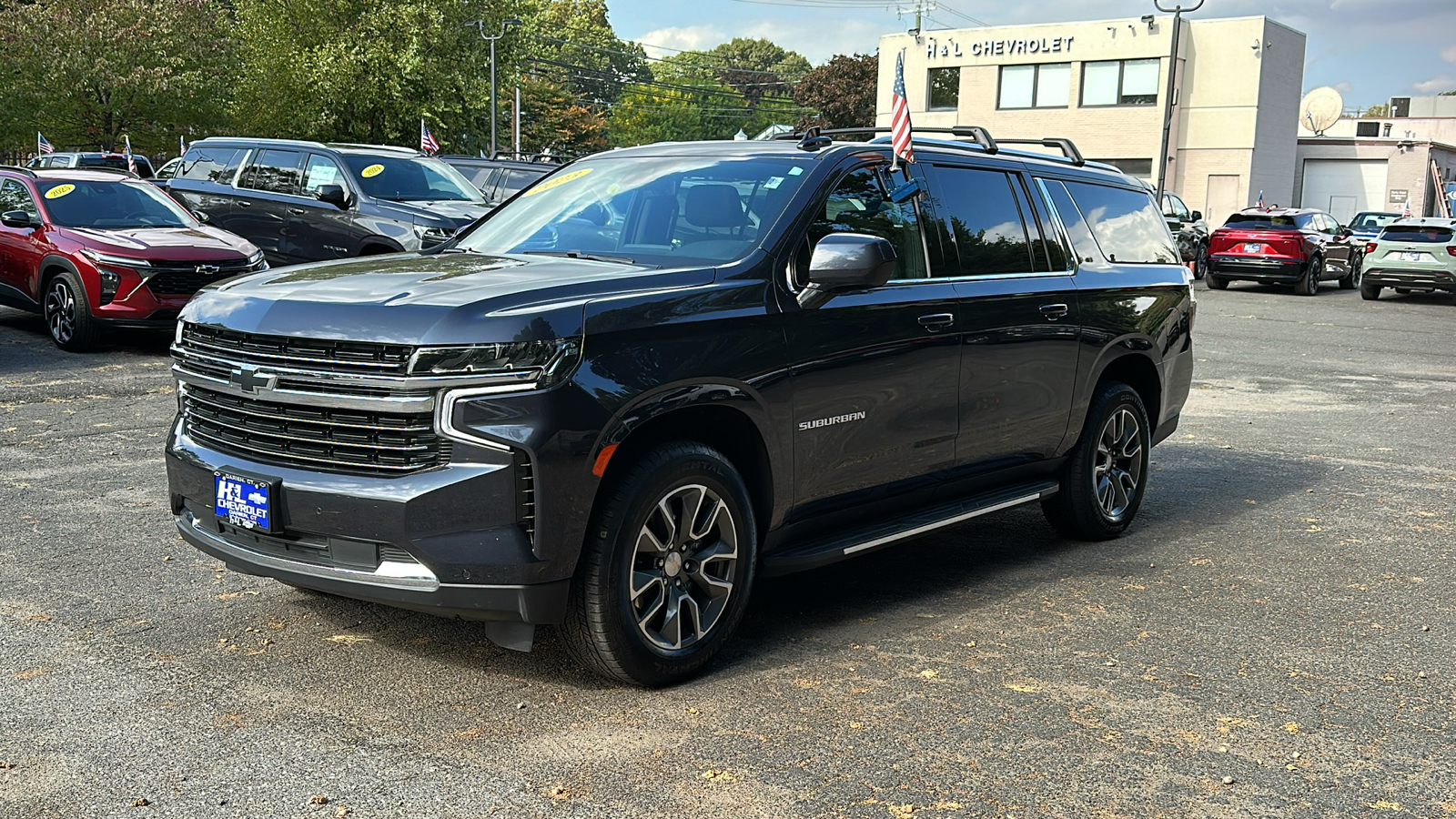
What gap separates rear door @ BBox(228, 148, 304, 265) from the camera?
15.5 metres

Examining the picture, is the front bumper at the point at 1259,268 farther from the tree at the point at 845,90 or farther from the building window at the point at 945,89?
the tree at the point at 845,90

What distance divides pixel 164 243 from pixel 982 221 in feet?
30.5

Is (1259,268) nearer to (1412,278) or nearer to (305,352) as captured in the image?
(1412,278)

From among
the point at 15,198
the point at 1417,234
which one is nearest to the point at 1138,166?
the point at 1417,234

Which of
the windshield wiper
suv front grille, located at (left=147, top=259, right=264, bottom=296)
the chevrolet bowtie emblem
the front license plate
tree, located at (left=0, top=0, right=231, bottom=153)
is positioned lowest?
the front license plate

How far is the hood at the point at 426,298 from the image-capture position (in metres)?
4.11

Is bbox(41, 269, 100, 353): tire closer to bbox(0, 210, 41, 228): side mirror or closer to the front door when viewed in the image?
bbox(0, 210, 41, 228): side mirror

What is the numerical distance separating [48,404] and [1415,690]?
9.25m

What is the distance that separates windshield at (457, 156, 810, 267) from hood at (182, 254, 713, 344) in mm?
311

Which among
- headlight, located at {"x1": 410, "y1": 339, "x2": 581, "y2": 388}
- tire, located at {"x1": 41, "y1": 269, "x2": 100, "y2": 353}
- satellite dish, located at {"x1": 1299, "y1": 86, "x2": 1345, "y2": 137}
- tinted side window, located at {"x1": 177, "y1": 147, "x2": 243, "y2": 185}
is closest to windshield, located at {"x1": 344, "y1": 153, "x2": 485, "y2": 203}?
tinted side window, located at {"x1": 177, "y1": 147, "x2": 243, "y2": 185}

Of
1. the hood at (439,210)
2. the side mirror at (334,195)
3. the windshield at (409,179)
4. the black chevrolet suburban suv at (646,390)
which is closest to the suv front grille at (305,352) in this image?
the black chevrolet suburban suv at (646,390)

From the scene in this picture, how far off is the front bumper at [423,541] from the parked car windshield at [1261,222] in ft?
87.8

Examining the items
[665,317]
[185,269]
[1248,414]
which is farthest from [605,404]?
[185,269]

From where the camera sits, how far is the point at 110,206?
13648 mm
